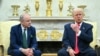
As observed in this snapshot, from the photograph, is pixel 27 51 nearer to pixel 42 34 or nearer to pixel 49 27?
pixel 42 34

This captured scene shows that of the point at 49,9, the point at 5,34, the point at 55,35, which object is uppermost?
the point at 49,9

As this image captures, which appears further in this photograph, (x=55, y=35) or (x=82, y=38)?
(x=55, y=35)

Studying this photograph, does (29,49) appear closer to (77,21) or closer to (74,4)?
(77,21)

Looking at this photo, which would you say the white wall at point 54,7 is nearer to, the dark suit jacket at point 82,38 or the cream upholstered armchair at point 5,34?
the cream upholstered armchair at point 5,34

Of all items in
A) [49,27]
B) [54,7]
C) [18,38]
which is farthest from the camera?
[54,7]

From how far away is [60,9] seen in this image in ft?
19.4

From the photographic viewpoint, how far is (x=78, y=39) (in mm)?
4164

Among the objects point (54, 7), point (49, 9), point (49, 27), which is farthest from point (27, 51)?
point (54, 7)

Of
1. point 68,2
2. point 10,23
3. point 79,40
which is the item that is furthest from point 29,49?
point 68,2

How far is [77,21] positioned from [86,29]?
18 cm

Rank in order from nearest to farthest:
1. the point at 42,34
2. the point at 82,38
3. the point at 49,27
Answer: the point at 82,38 < the point at 42,34 < the point at 49,27

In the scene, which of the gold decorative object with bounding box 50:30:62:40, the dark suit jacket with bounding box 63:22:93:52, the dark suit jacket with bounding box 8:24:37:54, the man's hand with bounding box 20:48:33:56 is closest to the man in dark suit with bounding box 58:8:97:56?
the dark suit jacket with bounding box 63:22:93:52

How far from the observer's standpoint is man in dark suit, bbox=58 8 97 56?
4066 mm

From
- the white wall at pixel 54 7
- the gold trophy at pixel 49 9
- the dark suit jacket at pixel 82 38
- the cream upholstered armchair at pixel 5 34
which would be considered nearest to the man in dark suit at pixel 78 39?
the dark suit jacket at pixel 82 38
